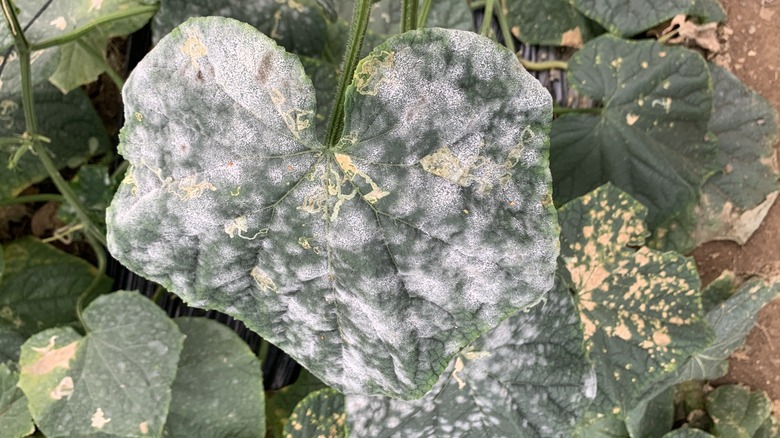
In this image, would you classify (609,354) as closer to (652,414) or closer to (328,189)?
(652,414)

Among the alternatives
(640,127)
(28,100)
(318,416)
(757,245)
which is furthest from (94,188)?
(757,245)

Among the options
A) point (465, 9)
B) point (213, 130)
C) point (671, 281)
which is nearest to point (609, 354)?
point (671, 281)

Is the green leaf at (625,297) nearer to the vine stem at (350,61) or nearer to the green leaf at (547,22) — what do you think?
the green leaf at (547,22)

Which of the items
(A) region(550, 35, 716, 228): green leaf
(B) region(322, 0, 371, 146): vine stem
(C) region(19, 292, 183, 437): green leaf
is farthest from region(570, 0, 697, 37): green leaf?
(C) region(19, 292, 183, 437): green leaf

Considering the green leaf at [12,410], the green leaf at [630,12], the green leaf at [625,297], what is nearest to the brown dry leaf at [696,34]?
the green leaf at [630,12]

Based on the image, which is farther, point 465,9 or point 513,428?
point 465,9

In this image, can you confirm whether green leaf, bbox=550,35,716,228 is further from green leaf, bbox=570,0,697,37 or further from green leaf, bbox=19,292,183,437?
green leaf, bbox=19,292,183,437
